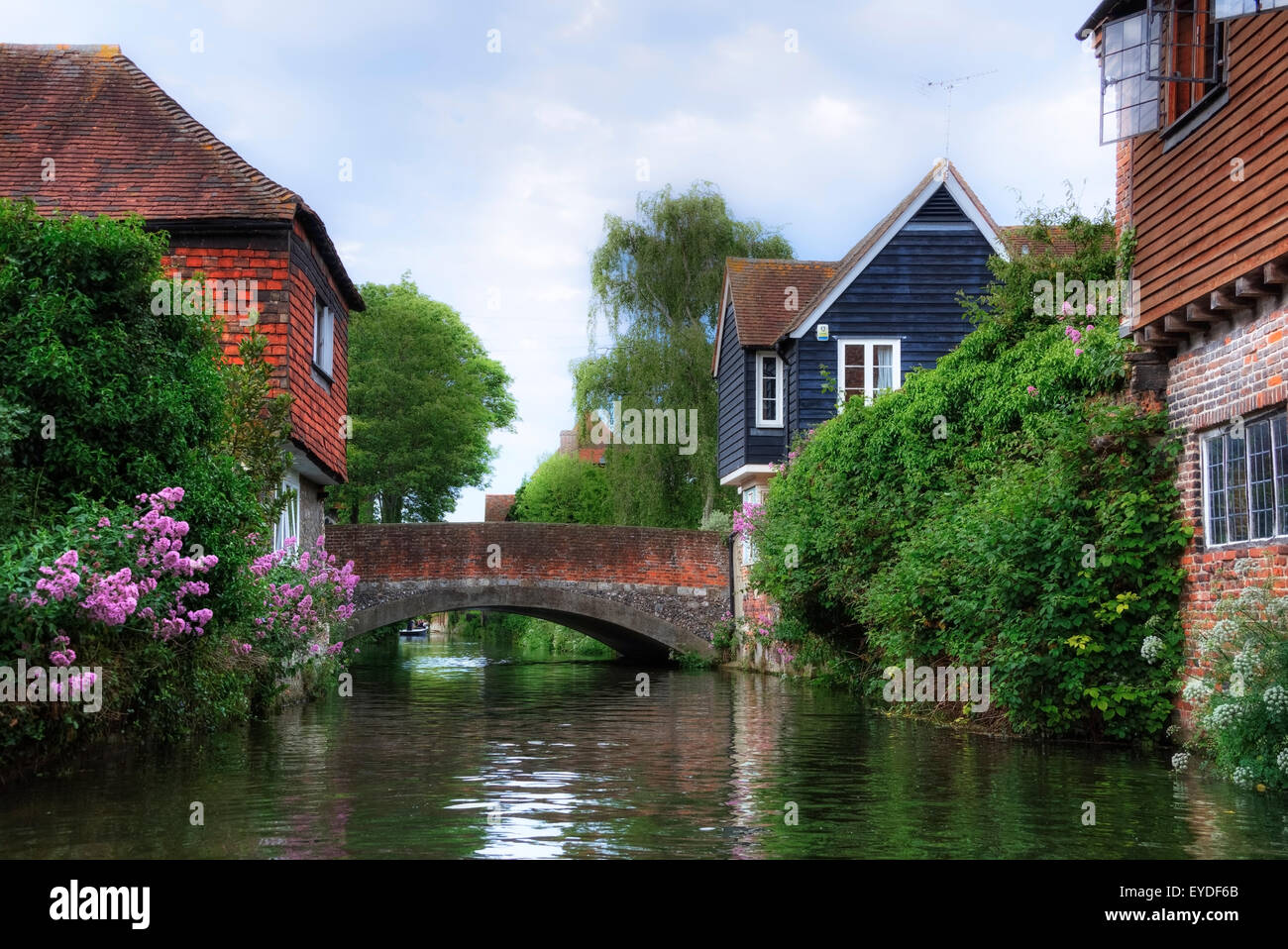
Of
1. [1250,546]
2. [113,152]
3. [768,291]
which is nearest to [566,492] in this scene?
[768,291]

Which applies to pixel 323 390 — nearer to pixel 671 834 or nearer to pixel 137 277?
pixel 137 277

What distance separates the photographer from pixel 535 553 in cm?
2722

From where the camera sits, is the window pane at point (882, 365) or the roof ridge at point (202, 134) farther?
the window pane at point (882, 365)

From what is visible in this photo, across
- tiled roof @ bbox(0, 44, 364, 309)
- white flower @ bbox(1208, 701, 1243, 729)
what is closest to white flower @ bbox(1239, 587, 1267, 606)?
white flower @ bbox(1208, 701, 1243, 729)

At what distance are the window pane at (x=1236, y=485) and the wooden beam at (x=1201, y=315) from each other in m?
0.89

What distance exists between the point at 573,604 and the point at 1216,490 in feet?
59.3

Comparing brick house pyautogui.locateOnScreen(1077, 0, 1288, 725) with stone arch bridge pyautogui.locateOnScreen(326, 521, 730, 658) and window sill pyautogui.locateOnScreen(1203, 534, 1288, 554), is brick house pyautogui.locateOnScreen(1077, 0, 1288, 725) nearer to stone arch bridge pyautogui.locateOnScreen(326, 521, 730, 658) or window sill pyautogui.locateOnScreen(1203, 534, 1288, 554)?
window sill pyautogui.locateOnScreen(1203, 534, 1288, 554)

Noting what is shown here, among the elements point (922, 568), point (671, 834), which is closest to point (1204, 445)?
point (922, 568)

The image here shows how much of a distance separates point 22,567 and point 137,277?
3122mm

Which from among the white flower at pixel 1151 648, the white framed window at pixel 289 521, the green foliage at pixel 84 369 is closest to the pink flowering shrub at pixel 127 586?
the green foliage at pixel 84 369

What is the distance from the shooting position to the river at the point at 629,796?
6.85 meters

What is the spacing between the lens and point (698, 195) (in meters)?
35.9

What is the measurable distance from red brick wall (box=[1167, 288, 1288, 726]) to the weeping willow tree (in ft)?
78.2
